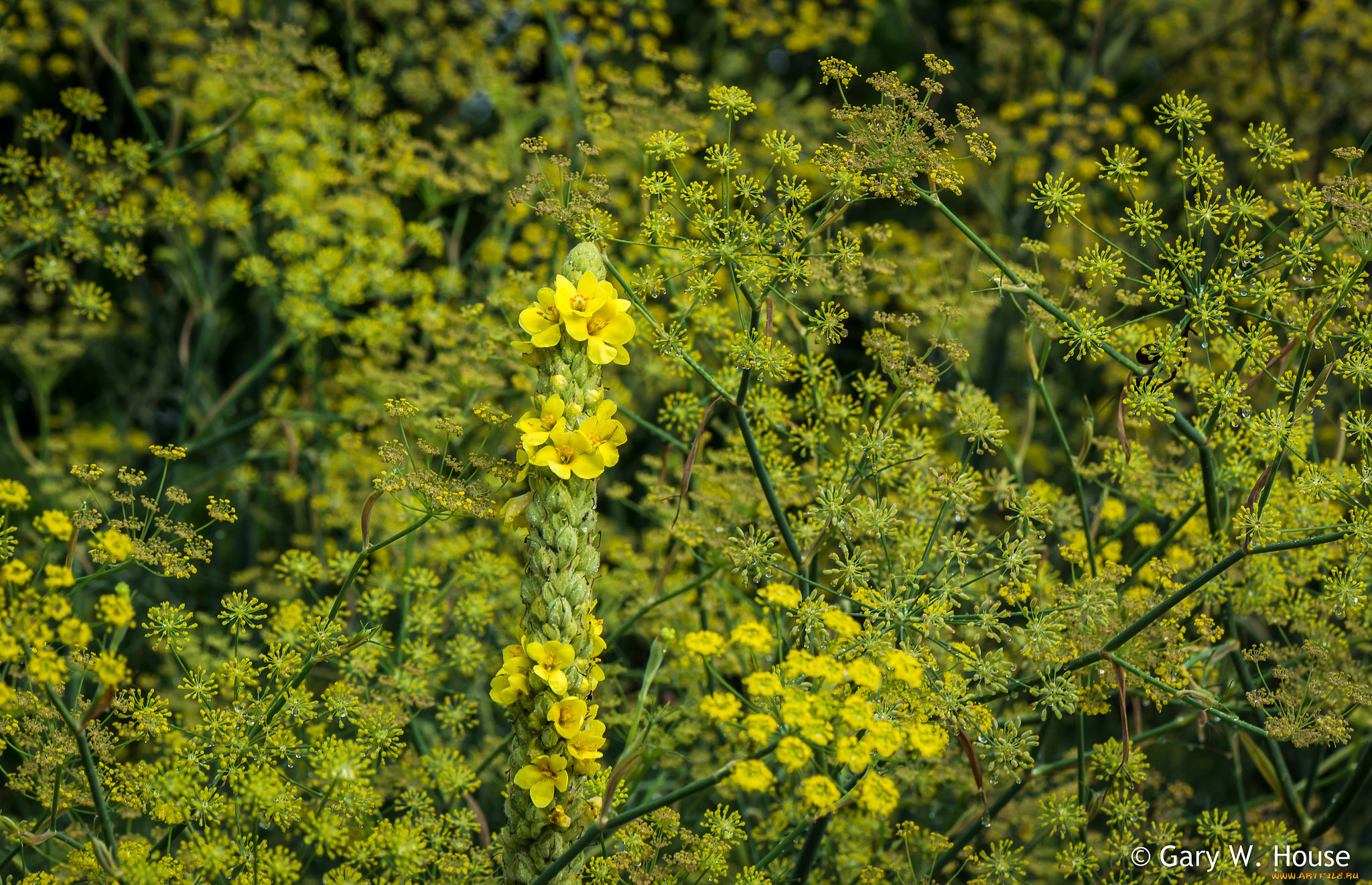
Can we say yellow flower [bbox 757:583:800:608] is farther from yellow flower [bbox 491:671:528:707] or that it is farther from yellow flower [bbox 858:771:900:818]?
yellow flower [bbox 491:671:528:707]

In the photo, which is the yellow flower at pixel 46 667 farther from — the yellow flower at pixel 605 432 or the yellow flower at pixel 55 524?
the yellow flower at pixel 605 432

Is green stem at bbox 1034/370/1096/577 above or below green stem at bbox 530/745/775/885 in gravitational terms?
above

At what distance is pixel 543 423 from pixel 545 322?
151 mm

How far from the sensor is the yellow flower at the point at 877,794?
1.25 meters

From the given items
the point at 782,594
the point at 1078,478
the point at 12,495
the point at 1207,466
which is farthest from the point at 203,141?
the point at 1207,466

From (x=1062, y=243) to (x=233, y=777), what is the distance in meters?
4.15

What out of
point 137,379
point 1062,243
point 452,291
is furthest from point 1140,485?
point 137,379

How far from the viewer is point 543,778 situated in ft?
4.47

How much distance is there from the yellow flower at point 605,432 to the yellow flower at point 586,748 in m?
0.36

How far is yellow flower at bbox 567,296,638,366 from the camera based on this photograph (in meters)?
1.35

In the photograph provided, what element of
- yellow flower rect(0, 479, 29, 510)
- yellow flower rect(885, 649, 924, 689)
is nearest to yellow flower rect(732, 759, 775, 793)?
yellow flower rect(885, 649, 924, 689)

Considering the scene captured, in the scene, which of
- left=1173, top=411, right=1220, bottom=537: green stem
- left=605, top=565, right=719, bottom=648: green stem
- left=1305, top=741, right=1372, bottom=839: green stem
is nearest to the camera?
left=1173, top=411, right=1220, bottom=537: green stem

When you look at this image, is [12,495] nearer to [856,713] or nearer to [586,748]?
[586,748]

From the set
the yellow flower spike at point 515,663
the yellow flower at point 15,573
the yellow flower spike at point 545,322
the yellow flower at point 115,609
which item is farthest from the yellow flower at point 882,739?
the yellow flower at point 15,573
